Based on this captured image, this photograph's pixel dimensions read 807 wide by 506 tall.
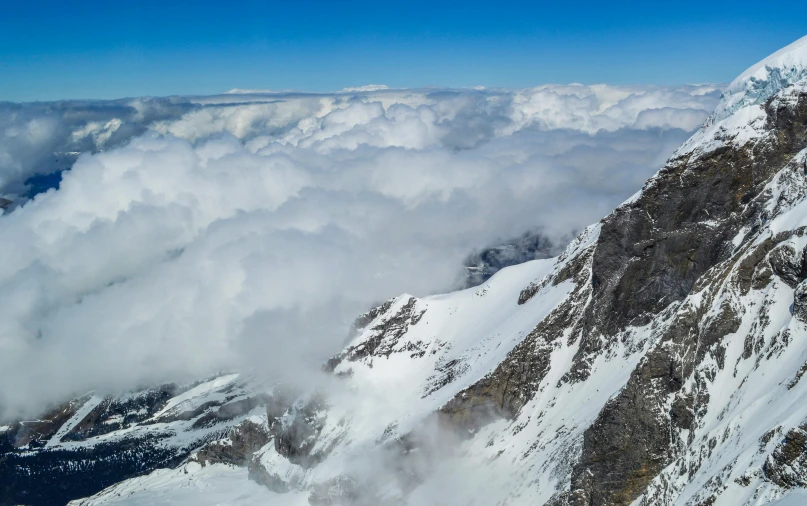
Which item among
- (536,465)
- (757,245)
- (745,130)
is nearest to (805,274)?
(757,245)

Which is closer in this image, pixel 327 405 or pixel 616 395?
pixel 616 395

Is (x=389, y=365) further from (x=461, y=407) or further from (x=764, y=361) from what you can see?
(x=764, y=361)

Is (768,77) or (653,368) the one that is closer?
(653,368)

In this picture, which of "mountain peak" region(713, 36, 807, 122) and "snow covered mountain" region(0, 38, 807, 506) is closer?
"snow covered mountain" region(0, 38, 807, 506)

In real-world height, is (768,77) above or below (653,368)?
above

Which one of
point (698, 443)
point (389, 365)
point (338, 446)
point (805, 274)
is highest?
point (805, 274)

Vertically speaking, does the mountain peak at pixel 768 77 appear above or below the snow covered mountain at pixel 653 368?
above

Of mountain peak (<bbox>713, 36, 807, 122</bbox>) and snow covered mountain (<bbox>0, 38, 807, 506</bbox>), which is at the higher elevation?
mountain peak (<bbox>713, 36, 807, 122</bbox>)

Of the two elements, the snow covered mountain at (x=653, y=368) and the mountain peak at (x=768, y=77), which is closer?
the snow covered mountain at (x=653, y=368)
